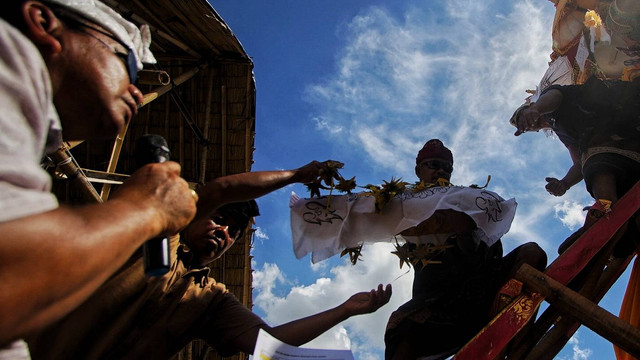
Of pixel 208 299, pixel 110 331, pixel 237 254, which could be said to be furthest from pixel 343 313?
pixel 237 254

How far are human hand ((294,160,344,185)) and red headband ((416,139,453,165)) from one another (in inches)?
40.8

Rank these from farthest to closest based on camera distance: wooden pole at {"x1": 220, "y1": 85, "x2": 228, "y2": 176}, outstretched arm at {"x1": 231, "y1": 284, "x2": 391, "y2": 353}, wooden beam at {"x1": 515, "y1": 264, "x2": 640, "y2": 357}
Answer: wooden pole at {"x1": 220, "y1": 85, "x2": 228, "y2": 176} → outstretched arm at {"x1": 231, "y1": 284, "x2": 391, "y2": 353} → wooden beam at {"x1": 515, "y1": 264, "x2": 640, "y2": 357}

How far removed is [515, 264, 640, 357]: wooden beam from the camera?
2041 mm

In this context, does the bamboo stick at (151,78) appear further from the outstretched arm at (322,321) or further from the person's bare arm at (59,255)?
the person's bare arm at (59,255)

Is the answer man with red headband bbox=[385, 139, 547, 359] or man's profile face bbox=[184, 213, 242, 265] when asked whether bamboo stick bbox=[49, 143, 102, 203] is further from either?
man with red headband bbox=[385, 139, 547, 359]

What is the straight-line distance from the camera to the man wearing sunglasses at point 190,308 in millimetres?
1908

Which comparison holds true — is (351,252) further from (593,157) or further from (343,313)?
(593,157)

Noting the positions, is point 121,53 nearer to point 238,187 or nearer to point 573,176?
point 238,187

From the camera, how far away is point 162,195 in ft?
3.34

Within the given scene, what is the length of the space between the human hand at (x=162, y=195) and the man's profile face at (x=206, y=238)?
141 centimetres

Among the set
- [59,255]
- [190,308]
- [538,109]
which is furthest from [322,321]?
[538,109]

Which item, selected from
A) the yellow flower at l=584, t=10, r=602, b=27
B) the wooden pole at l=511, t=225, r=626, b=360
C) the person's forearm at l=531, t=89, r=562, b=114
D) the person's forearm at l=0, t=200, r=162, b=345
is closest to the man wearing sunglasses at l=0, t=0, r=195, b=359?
the person's forearm at l=0, t=200, r=162, b=345

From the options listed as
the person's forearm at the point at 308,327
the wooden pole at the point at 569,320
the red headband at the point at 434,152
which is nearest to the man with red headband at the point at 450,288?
the wooden pole at the point at 569,320

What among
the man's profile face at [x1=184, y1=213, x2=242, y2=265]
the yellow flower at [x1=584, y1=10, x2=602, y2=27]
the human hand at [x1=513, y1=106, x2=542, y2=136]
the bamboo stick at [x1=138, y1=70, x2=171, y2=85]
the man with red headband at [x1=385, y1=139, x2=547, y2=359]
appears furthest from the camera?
the bamboo stick at [x1=138, y1=70, x2=171, y2=85]
